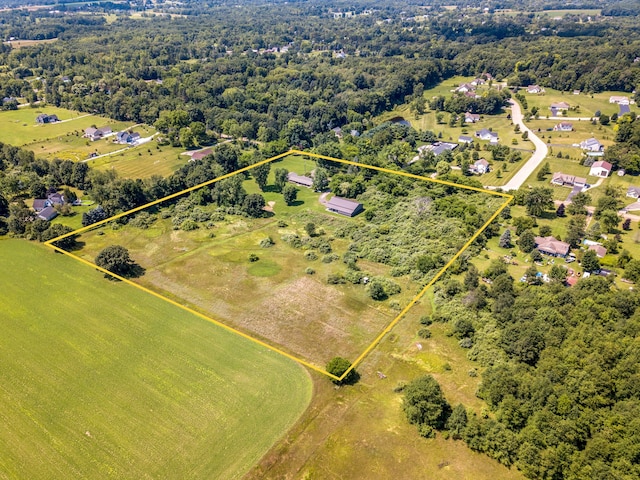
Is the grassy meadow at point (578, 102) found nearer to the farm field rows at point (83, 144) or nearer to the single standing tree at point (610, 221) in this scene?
the single standing tree at point (610, 221)

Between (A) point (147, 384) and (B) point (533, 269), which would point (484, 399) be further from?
(A) point (147, 384)

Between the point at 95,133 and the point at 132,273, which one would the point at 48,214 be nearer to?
the point at 132,273

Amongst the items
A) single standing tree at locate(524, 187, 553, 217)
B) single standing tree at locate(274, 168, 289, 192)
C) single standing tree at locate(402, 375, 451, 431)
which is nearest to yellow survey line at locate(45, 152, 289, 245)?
single standing tree at locate(274, 168, 289, 192)

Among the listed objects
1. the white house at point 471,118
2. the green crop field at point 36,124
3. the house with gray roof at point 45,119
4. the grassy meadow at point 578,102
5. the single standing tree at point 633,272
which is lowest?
the green crop field at point 36,124

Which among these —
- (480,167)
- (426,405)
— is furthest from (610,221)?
(426,405)

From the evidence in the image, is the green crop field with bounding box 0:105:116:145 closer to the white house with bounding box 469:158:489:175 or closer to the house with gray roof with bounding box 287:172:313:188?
the house with gray roof with bounding box 287:172:313:188

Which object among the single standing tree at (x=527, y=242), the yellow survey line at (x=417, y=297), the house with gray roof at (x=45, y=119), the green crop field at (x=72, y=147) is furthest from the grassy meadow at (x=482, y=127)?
the house with gray roof at (x=45, y=119)

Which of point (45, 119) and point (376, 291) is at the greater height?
point (45, 119)
